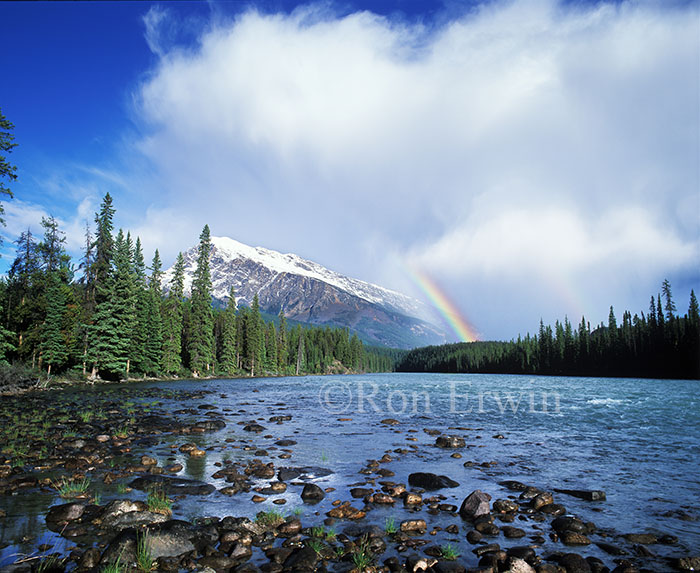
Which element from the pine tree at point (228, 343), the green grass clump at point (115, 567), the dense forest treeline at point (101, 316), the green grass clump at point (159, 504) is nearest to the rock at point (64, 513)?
the green grass clump at point (159, 504)

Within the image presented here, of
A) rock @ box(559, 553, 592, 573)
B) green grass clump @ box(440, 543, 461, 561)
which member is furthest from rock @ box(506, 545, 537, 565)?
green grass clump @ box(440, 543, 461, 561)

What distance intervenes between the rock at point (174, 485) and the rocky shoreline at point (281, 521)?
0.20 ft

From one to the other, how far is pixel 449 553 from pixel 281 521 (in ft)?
13.6

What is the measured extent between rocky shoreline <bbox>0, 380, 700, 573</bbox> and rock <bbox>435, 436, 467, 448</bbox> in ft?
7.25

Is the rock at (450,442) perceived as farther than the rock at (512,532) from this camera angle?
Yes

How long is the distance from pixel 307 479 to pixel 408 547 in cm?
588

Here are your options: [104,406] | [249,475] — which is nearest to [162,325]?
[104,406]

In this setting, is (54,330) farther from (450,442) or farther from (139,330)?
(450,442)

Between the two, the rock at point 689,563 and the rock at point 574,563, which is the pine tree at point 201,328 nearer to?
the rock at point 574,563

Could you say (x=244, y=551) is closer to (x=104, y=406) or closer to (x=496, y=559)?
(x=496, y=559)

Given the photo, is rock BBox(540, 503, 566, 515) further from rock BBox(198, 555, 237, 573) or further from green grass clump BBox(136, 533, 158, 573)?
→ green grass clump BBox(136, 533, 158, 573)

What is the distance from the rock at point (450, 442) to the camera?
20391 mm

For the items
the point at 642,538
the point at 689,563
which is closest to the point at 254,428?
the point at 642,538

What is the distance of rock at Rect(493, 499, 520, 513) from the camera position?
11402mm
